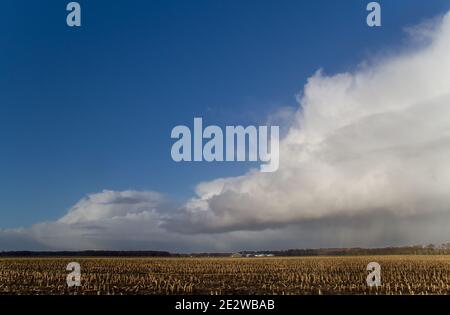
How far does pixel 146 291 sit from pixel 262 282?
12.3 meters

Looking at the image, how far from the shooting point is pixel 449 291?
40.9 meters

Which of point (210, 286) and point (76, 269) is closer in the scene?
point (210, 286)

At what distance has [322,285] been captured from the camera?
44.8m
